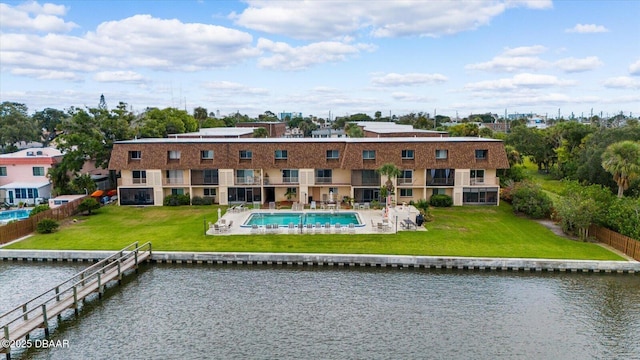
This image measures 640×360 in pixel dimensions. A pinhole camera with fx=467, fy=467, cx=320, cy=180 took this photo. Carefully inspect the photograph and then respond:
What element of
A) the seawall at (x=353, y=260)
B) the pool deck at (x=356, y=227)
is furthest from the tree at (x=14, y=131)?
the seawall at (x=353, y=260)

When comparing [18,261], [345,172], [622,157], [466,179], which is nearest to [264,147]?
[345,172]

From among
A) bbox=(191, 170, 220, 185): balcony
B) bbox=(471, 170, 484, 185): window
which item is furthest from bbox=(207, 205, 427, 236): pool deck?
bbox=(471, 170, 484, 185): window

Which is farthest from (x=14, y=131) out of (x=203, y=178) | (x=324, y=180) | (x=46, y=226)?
(x=324, y=180)

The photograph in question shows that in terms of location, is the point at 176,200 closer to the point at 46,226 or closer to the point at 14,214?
the point at 46,226

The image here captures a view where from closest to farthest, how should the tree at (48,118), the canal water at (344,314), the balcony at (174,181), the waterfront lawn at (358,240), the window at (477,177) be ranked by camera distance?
the canal water at (344,314)
the waterfront lawn at (358,240)
the window at (477,177)
the balcony at (174,181)
the tree at (48,118)

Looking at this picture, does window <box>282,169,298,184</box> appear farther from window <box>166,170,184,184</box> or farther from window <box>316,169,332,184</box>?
window <box>166,170,184,184</box>

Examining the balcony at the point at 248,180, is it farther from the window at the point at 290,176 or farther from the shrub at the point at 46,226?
the shrub at the point at 46,226

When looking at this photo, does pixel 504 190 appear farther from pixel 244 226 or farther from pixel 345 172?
pixel 244 226
